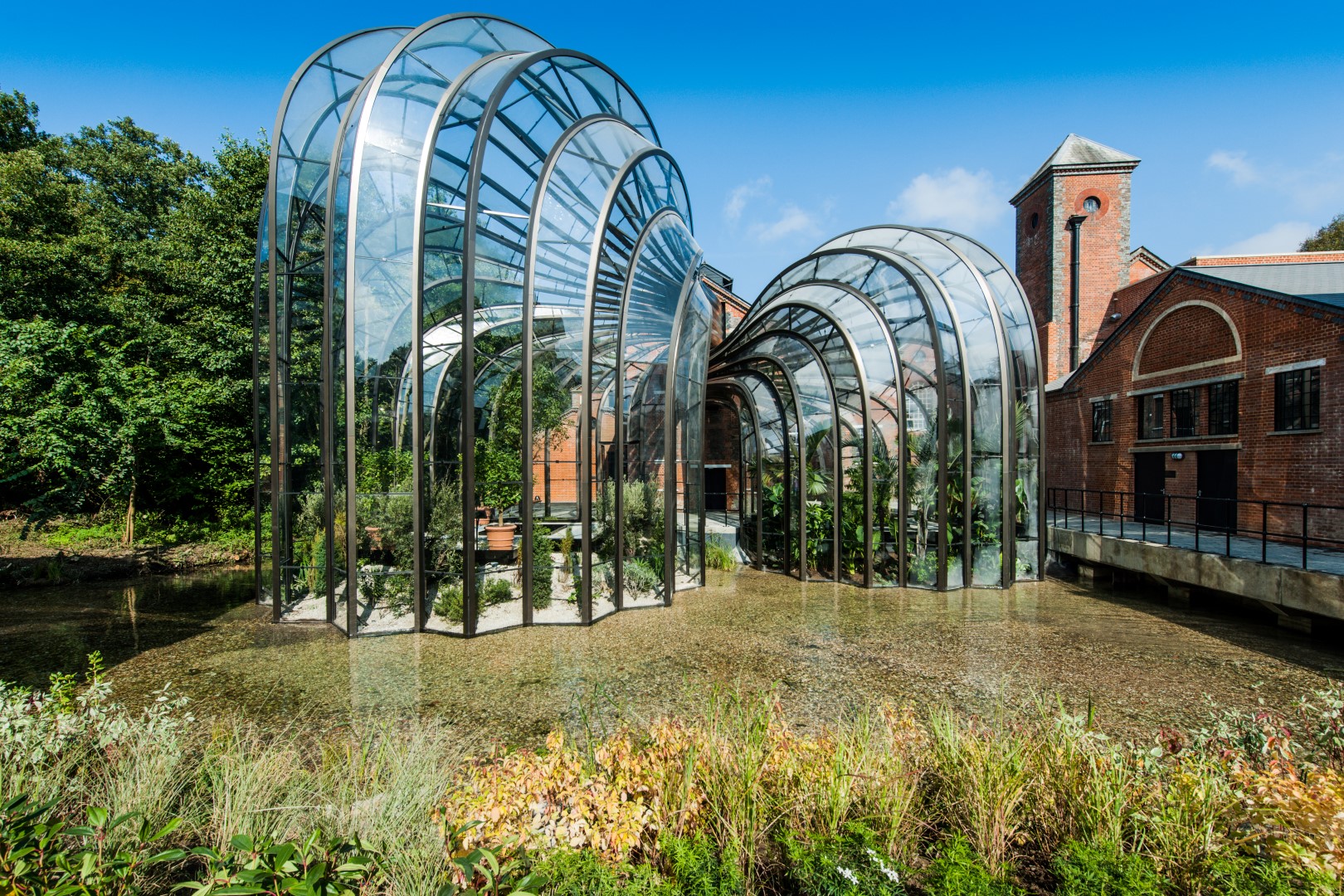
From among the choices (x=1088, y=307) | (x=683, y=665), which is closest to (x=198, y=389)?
(x=683, y=665)

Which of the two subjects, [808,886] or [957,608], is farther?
[957,608]

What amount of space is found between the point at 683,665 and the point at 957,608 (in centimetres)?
569

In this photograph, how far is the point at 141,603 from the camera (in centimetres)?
1062

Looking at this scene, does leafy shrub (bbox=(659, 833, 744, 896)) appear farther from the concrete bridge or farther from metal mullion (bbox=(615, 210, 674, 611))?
the concrete bridge

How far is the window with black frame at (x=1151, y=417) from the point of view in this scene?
53.1 feet

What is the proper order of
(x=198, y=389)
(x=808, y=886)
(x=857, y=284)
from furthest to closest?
(x=198, y=389), (x=857, y=284), (x=808, y=886)

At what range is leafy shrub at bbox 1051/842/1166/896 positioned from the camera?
→ 8.37ft

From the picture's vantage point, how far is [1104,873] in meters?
2.65

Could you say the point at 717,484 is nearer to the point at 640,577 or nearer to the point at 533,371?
the point at 640,577

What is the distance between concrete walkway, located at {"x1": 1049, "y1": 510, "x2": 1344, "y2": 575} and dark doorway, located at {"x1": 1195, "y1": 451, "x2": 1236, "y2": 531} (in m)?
1.38

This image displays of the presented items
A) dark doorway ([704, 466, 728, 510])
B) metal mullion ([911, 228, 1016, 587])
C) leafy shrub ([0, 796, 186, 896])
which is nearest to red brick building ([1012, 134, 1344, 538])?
metal mullion ([911, 228, 1016, 587])

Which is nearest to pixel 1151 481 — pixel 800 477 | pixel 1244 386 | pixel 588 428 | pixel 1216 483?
pixel 1216 483

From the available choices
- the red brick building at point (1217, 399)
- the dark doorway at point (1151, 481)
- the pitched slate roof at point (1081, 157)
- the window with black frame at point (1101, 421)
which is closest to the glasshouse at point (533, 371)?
the red brick building at point (1217, 399)

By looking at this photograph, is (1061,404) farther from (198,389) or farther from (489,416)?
(198,389)
